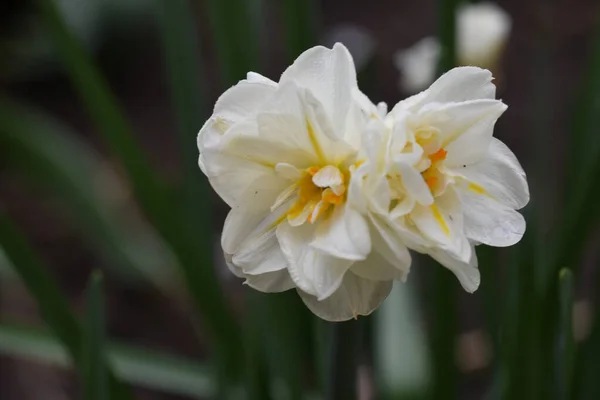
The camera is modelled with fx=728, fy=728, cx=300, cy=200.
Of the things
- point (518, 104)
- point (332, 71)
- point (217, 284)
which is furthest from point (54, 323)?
point (518, 104)

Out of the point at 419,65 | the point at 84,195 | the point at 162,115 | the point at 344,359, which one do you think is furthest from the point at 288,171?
the point at 162,115

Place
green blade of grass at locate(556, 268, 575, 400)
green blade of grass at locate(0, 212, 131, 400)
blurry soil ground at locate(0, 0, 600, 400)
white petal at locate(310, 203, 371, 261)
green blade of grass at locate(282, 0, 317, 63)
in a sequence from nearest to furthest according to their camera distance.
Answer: white petal at locate(310, 203, 371, 261), green blade of grass at locate(556, 268, 575, 400), green blade of grass at locate(0, 212, 131, 400), green blade of grass at locate(282, 0, 317, 63), blurry soil ground at locate(0, 0, 600, 400)

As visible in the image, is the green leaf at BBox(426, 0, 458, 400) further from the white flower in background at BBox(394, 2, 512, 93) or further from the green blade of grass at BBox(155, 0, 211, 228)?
the green blade of grass at BBox(155, 0, 211, 228)

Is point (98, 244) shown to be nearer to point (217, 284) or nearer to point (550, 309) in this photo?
point (217, 284)

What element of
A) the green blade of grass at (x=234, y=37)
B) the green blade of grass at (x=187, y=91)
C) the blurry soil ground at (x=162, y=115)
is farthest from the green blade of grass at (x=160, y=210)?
the blurry soil ground at (x=162, y=115)

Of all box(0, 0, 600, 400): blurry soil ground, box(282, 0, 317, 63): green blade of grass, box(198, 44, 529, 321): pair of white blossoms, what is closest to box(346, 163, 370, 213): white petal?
box(198, 44, 529, 321): pair of white blossoms
